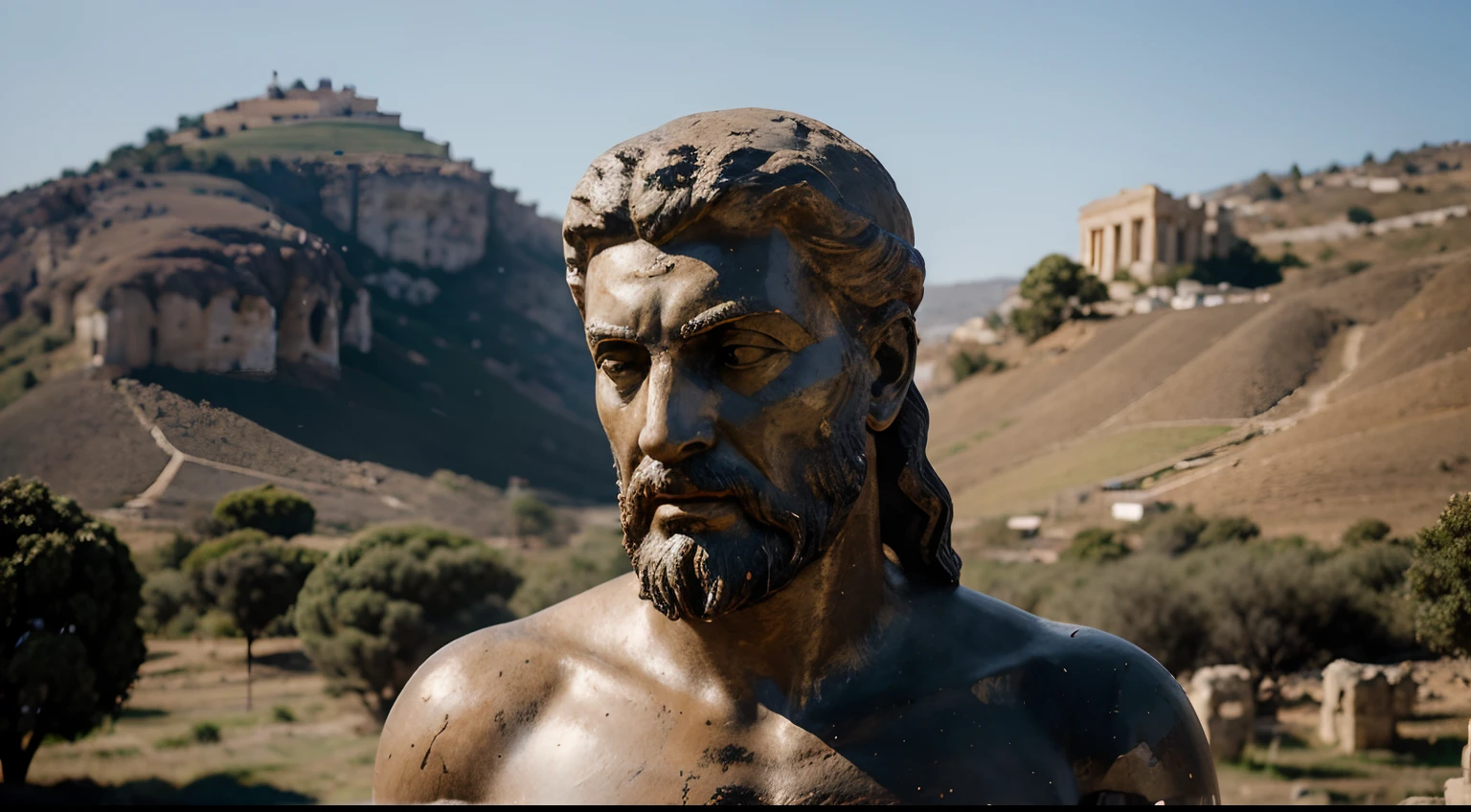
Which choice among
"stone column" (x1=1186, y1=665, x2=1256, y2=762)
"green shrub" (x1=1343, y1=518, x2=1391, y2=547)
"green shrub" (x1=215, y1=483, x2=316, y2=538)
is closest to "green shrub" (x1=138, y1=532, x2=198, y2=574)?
"green shrub" (x1=215, y1=483, x2=316, y2=538)

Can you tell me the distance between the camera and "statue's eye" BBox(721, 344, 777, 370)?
3094 mm

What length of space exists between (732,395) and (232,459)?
18.2 m

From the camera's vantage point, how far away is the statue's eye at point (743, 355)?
3.09 meters

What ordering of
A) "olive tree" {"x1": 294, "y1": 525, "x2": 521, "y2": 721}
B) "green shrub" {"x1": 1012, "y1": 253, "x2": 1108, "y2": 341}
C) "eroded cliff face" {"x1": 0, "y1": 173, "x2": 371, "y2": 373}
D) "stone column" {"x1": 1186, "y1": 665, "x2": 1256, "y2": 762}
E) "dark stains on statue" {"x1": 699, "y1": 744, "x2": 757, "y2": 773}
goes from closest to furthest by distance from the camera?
1. "dark stains on statue" {"x1": 699, "y1": 744, "x2": 757, "y2": 773}
2. "eroded cliff face" {"x1": 0, "y1": 173, "x2": 371, "y2": 373}
3. "stone column" {"x1": 1186, "y1": 665, "x2": 1256, "y2": 762}
4. "olive tree" {"x1": 294, "y1": 525, "x2": 521, "y2": 721}
5. "green shrub" {"x1": 1012, "y1": 253, "x2": 1108, "y2": 341}

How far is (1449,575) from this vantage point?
244 inches

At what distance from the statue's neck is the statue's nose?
492 mm

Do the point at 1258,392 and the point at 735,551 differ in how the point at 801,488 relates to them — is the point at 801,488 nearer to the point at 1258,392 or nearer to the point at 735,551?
the point at 735,551

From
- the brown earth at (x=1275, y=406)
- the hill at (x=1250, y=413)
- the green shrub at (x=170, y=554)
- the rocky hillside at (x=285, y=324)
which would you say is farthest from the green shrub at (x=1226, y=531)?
the green shrub at (x=170, y=554)

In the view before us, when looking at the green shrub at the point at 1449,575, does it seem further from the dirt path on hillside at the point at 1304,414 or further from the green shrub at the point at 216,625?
the green shrub at the point at 216,625

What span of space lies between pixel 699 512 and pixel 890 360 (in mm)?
732

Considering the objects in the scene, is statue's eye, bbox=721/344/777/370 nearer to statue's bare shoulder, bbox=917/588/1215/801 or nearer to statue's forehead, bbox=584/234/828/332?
statue's forehead, bbox=584/234/828/332

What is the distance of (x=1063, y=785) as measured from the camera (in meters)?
3.22

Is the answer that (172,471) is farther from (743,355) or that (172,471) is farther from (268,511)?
(743,355)

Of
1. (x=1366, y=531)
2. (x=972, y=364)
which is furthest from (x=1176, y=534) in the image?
(x=972, y=364)
